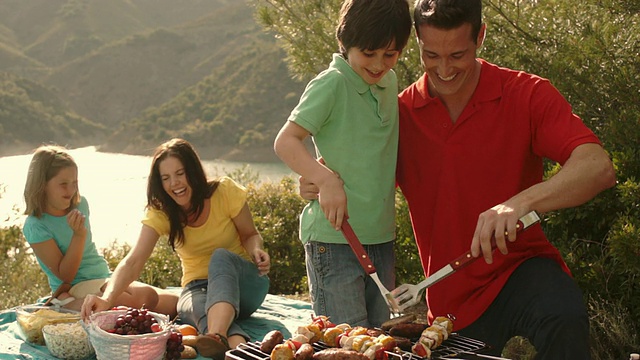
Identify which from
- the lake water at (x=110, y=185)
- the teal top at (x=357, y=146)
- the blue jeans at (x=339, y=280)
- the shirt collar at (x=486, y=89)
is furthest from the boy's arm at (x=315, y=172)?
the lake water at (x=110, y=185)

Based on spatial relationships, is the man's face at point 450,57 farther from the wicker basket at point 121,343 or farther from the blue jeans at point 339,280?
the wicker basket at point 121,343

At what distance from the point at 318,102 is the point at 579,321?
995 mm

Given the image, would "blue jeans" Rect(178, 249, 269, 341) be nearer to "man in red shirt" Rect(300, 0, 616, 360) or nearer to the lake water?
"man in red shirt" Rect(300, 0, 616, 360)

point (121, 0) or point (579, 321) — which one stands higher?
point (121, 0)

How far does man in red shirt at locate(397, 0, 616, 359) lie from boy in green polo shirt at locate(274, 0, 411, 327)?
0.33 ft

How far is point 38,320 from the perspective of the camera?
389 cm

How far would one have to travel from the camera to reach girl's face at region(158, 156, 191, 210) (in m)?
4.06

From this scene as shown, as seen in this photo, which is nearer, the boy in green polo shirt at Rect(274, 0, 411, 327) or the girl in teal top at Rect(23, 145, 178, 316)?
the boy in green polo shirt at Rect(274, 0, 411, 327)

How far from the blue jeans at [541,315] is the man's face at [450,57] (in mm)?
610

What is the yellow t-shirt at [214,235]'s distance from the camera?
4.18m

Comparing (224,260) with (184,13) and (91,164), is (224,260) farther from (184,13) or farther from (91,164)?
(184,13)

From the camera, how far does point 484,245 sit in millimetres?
1963

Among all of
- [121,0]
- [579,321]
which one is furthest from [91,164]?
[579,321]

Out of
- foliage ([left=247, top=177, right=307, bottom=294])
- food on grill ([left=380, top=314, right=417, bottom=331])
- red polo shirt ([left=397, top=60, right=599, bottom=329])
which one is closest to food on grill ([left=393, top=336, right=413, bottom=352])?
food on grill ([left=380, top=314, right=417, bottom=331])
